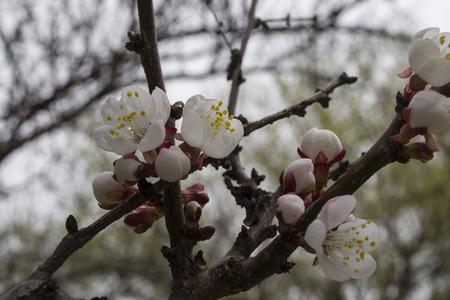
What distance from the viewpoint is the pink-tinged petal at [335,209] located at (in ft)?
2.12

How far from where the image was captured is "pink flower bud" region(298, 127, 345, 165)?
82 cm

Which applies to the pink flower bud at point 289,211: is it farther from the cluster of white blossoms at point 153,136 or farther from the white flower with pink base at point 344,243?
the cluster of white blossoms at point 153,136

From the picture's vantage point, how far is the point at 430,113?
66 centimetres

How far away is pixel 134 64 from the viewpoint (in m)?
3.70

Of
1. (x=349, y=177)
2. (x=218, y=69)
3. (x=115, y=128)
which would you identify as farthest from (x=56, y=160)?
(x=349, y=177)

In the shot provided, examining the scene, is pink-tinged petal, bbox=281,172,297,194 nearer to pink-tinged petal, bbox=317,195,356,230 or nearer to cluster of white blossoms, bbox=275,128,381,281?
cluster of white blossoms, bbox=275,128,381,281

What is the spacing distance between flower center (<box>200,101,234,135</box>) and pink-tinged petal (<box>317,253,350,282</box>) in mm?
282

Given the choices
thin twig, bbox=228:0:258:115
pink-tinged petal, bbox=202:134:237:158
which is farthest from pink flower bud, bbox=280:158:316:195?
thin twig, bbox=228:0:258:115

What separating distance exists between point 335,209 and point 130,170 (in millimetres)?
325

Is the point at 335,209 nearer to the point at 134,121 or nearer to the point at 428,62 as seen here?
the point at 428,62

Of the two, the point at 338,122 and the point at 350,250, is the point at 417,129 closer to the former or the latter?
the point at 350,250

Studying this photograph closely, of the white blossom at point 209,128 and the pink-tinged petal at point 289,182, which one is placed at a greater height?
the white blossom at point 209,128

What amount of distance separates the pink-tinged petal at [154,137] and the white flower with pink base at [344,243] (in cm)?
27

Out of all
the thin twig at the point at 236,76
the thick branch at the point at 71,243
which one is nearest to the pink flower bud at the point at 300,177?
the thick branch at the point at 71,243
